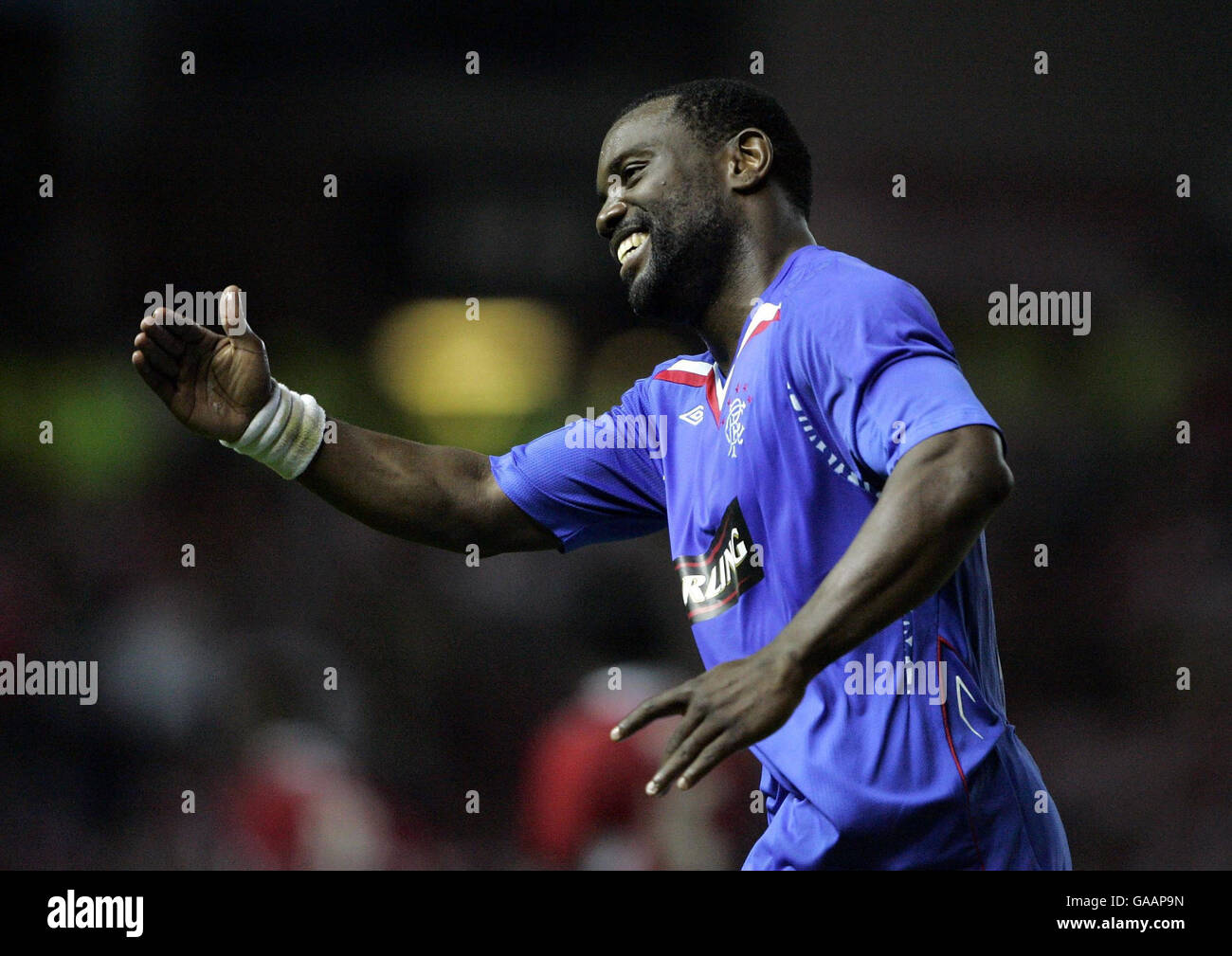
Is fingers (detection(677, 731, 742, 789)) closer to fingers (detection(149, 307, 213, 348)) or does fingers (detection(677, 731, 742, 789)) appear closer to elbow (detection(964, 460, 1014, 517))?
elbow (detection(964, 460, 1014, 517))

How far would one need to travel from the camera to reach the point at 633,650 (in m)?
5.56

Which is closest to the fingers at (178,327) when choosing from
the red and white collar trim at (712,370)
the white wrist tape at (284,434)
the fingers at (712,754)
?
the white wrist tape at (284,434)

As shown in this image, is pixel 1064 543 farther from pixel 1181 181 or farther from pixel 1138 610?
pixel 1181 181

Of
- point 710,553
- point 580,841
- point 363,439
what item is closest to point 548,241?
point 580,841

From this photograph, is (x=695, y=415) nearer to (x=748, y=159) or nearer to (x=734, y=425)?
(x=734, y=425)

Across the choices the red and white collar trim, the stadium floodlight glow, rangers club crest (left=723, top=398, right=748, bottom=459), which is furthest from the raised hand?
the stadium floodlight glow

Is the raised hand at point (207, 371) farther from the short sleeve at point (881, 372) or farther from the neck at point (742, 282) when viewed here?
the short sleeve at point (881, 372)

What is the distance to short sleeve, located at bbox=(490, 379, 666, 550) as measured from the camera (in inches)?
122

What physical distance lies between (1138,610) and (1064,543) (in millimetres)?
421

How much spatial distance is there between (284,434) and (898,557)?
5.27ft

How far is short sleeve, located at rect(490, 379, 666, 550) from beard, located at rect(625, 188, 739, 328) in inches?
10.5

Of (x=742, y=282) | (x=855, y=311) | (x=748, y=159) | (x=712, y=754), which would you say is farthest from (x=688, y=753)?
(x=748, y=159)

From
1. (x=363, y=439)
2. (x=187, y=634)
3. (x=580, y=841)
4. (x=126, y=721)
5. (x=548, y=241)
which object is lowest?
(x=580, y=841)

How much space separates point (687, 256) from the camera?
288cm
